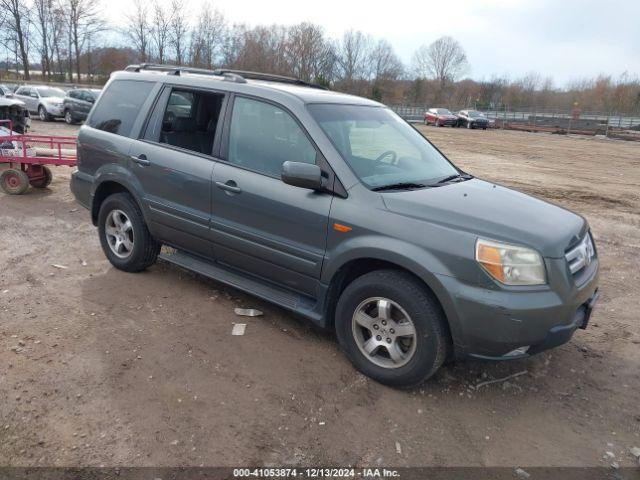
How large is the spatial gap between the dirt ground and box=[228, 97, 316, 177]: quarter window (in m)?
1.35

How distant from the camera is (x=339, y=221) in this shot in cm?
352

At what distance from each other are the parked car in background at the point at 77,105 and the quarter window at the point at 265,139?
20544 mm

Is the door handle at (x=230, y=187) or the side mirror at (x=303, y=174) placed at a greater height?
the side mirror at (x=303, y=174)

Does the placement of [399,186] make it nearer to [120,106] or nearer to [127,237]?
[127,237]

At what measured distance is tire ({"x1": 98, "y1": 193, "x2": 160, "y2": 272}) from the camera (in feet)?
16.3

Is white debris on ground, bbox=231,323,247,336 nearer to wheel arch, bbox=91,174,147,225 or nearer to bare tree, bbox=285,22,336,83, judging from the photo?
wheel arch, bbox=91,174,147,225

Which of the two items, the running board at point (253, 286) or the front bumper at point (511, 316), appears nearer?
the front bumper at point (511, 316)

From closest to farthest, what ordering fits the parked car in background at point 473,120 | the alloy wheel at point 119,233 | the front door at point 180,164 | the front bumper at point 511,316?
the front bumper at point 511,316
the front door at point 180,164
the alloy wheel at point 119,233
the parked car in background at point 473,120

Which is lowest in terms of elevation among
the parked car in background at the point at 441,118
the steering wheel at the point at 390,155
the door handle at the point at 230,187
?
the door handle at the point at 230,187

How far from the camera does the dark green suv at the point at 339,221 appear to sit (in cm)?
310

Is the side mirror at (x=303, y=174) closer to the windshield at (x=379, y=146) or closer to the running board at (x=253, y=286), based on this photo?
the windshield at (x=379, y=146)

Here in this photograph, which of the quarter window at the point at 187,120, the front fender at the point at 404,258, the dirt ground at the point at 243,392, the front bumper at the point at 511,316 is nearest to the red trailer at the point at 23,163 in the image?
the dirt ground at the point at 243,392

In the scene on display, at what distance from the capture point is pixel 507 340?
9.98 feet

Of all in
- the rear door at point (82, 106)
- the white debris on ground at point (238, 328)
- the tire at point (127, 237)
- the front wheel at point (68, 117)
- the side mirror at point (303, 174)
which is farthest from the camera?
the front wheel at point (68, 117)
